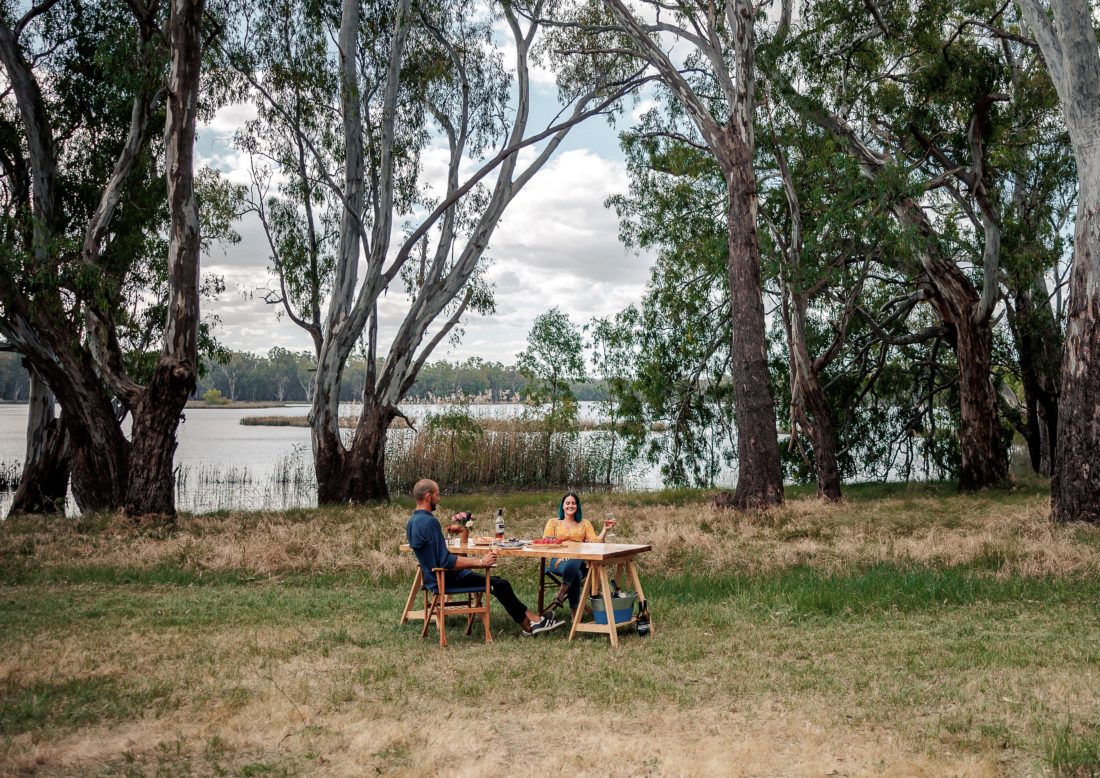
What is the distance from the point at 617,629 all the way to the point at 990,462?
39.2 ft

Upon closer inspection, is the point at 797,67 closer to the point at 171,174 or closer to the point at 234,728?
the point at 171,174

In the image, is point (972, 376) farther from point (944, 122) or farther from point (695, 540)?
point (695, 540)

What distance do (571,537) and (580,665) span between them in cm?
157

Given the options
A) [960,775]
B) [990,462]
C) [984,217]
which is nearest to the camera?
[960,775]

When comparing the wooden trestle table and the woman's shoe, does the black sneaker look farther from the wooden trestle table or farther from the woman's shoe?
the wooden trestle table

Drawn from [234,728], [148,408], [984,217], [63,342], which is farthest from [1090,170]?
[63,342]

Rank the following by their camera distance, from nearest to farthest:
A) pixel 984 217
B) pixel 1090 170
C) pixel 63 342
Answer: pixel 1090 170 < pixel 63 342 < pixel 984 217

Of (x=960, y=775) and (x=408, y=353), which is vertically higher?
(x=408, y=353)

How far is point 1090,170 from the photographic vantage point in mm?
10984

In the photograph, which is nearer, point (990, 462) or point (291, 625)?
point (291, 625)

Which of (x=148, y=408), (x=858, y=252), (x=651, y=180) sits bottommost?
(x=148, y=408)

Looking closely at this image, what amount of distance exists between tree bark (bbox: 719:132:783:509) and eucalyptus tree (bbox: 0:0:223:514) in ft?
24.3

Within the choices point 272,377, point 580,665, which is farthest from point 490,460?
point 272,377

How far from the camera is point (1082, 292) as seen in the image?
11.0m
